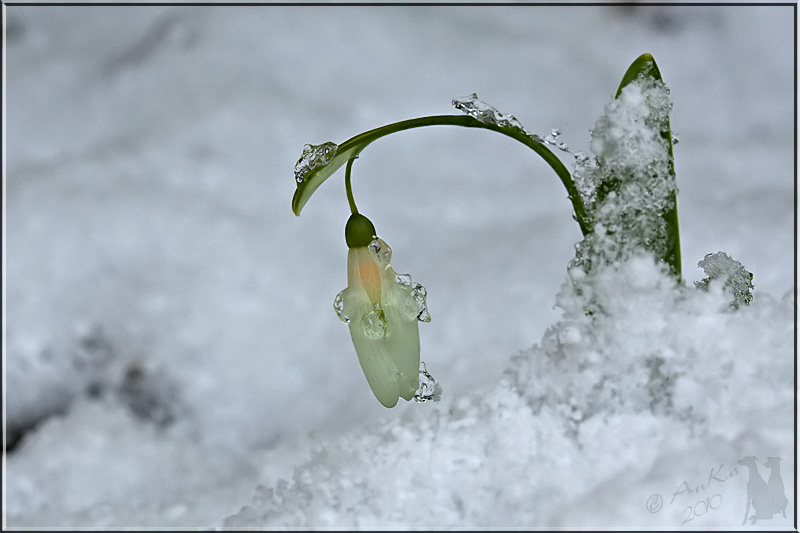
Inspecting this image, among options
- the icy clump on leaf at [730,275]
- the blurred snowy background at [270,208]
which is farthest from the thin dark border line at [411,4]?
the icy clump on leaf at [730,275]

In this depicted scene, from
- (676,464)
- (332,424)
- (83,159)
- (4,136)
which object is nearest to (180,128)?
(83,159)

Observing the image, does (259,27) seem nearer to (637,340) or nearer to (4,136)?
(4,136)

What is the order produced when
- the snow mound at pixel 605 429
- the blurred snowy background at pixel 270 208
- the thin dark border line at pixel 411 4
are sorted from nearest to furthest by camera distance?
the snow mound at pixel 605 429 → the blurred snowy background at pixel 270 208 → the thin dark border line at pixel 411 4

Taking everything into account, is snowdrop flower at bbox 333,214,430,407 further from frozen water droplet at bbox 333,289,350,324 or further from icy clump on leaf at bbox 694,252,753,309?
icy clump on leaf at bbox 694,252,753,309

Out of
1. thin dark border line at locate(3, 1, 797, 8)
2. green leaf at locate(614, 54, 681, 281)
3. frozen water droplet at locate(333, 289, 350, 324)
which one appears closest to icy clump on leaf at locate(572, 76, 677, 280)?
green leaf at locate(614, 54, 681, 281)

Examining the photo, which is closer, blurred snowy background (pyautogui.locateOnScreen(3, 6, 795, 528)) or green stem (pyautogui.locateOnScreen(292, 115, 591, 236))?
green stem (pyautogui.locateOnScreen(292, 115, 591, 236))

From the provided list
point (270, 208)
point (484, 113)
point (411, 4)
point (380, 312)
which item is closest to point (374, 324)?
point (380, 312)

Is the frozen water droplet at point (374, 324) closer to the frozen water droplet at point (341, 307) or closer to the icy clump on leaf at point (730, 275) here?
the frozen water droplet at point (341, 307)
